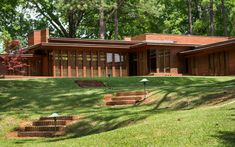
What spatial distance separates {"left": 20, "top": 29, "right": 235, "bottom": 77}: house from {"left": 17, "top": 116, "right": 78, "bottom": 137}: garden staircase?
2068 cm

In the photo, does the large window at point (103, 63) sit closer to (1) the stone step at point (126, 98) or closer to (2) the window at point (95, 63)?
(2) the window at point (95, 63)

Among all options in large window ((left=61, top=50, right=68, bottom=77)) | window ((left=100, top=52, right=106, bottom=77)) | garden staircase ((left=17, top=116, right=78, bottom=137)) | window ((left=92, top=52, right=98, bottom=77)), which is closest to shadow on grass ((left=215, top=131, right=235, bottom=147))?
garden staircase ((left=17, top=116, right=78, bottom=137))

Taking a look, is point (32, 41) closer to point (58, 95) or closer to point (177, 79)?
point (177, 79)

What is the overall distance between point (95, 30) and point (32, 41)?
17.0 meters

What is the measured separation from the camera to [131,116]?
13.3m

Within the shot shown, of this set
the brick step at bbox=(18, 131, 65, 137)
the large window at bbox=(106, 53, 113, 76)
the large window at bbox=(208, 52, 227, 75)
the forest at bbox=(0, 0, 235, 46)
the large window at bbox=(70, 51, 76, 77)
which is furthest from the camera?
the forest at bbox=(0, 0, 235, 46)

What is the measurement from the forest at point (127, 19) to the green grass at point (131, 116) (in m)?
24.9

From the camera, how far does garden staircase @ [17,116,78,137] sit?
1377 cm

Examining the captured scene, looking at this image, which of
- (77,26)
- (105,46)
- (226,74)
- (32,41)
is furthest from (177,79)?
(77,26)

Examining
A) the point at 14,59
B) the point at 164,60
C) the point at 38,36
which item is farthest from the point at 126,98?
the point at 38,36

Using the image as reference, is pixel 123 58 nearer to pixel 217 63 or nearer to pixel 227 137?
pixel 217 63

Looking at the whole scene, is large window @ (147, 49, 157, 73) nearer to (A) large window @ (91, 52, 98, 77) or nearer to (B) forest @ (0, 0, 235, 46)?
(A) large window @ (91, 52, 98, 77)

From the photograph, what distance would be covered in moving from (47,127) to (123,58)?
24.9 m

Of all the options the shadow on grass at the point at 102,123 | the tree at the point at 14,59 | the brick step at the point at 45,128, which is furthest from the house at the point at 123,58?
the shadow on grass at the point at 102,123
